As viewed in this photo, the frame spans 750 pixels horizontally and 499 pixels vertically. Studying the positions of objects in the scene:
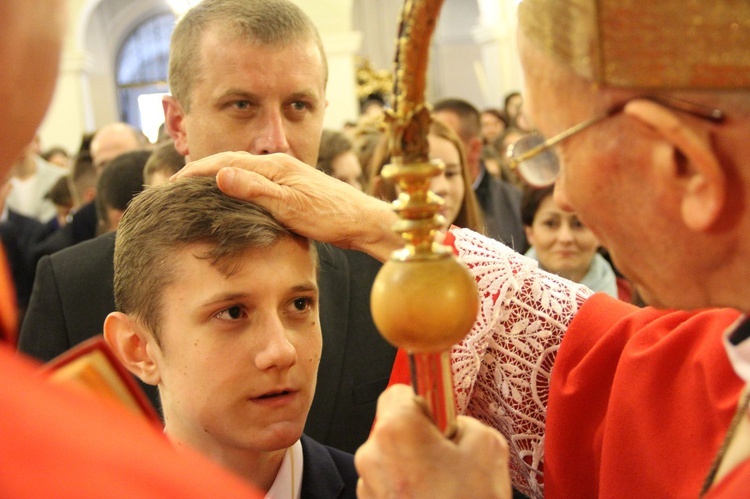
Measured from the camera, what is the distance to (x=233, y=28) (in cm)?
236

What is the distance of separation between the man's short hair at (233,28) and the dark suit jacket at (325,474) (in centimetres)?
101

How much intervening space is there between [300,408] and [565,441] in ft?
1.66

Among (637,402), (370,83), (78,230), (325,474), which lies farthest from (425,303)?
(370,83)

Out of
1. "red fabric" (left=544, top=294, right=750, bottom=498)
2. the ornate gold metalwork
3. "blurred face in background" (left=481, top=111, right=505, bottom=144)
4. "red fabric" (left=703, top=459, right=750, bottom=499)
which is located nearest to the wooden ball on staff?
the ornate gold metalwork

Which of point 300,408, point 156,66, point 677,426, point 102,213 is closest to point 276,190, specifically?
point 300,408

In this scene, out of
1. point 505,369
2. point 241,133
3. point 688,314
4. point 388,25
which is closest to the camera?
point 688,314

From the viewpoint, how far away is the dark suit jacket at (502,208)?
5.24m

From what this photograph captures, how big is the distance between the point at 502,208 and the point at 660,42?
15.0ft

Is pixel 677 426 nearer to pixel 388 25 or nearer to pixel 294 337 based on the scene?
pixel 294 337

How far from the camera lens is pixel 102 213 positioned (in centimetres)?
412

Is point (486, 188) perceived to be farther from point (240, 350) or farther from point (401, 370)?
point (240, 350)

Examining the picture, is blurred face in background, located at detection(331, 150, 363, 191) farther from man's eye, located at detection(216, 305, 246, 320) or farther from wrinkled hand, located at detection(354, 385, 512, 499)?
wrinkled hand, located at detection(354, 385, 512, 499)

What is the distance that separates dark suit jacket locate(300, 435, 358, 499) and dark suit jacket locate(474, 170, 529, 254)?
3202 mm

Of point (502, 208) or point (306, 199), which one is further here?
point (502, 208)
